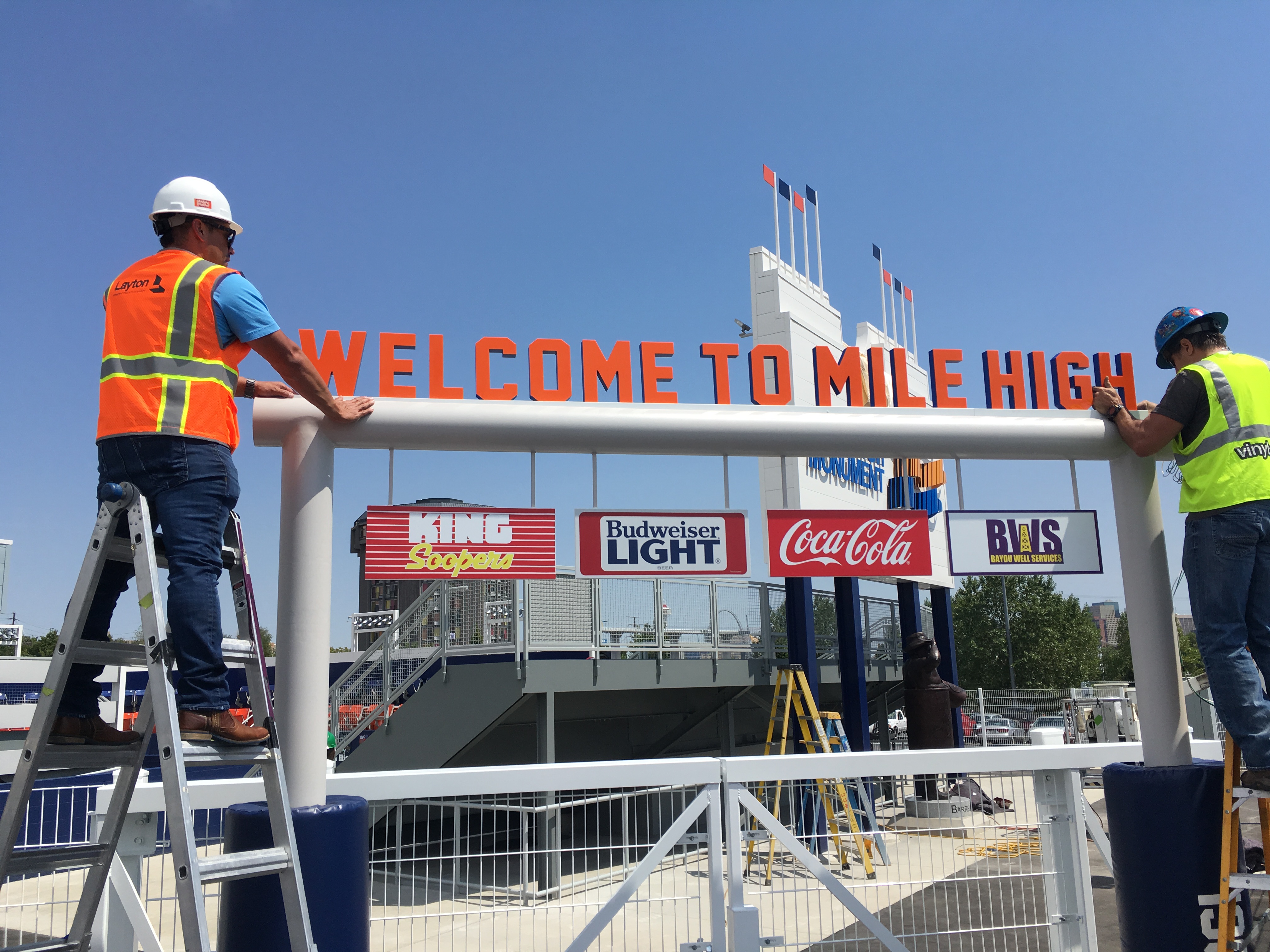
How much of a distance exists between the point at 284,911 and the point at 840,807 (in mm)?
11083

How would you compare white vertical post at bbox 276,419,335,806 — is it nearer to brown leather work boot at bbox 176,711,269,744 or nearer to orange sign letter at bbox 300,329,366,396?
brown leather work boot at bbox 176,711,269,744

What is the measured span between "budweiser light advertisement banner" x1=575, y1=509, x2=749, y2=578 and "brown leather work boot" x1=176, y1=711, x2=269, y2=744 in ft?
15.8

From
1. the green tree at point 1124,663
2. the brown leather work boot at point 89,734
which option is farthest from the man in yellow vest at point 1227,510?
the green tree at point 1124,663

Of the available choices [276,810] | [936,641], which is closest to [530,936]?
[276,810]

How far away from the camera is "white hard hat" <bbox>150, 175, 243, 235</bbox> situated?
9.42ft

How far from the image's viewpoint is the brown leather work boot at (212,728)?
7.87 feet

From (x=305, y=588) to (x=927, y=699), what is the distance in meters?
12.8

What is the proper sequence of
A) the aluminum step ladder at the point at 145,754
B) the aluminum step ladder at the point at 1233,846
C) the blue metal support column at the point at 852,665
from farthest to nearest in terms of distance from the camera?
the blue metal support column at the point at 852,665 → the aluminum step ladder at the point at 1233,846 → the aluminum step ladder at the point at 145,754

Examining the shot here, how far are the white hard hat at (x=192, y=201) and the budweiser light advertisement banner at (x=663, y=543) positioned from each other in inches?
186

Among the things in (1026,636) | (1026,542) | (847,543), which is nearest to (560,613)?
(847,543)

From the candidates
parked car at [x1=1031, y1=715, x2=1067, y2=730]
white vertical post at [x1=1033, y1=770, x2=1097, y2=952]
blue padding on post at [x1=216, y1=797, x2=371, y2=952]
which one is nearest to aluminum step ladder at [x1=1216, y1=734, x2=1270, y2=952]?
white vertical post at [x1=1033, y1=770, x2=1097, y2=952]

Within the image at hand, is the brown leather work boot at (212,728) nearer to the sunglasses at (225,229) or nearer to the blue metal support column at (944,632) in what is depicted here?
the sunglasses at (225,229)

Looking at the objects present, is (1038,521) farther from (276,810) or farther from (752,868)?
(752,868)

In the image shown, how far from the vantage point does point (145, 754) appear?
2.81m
